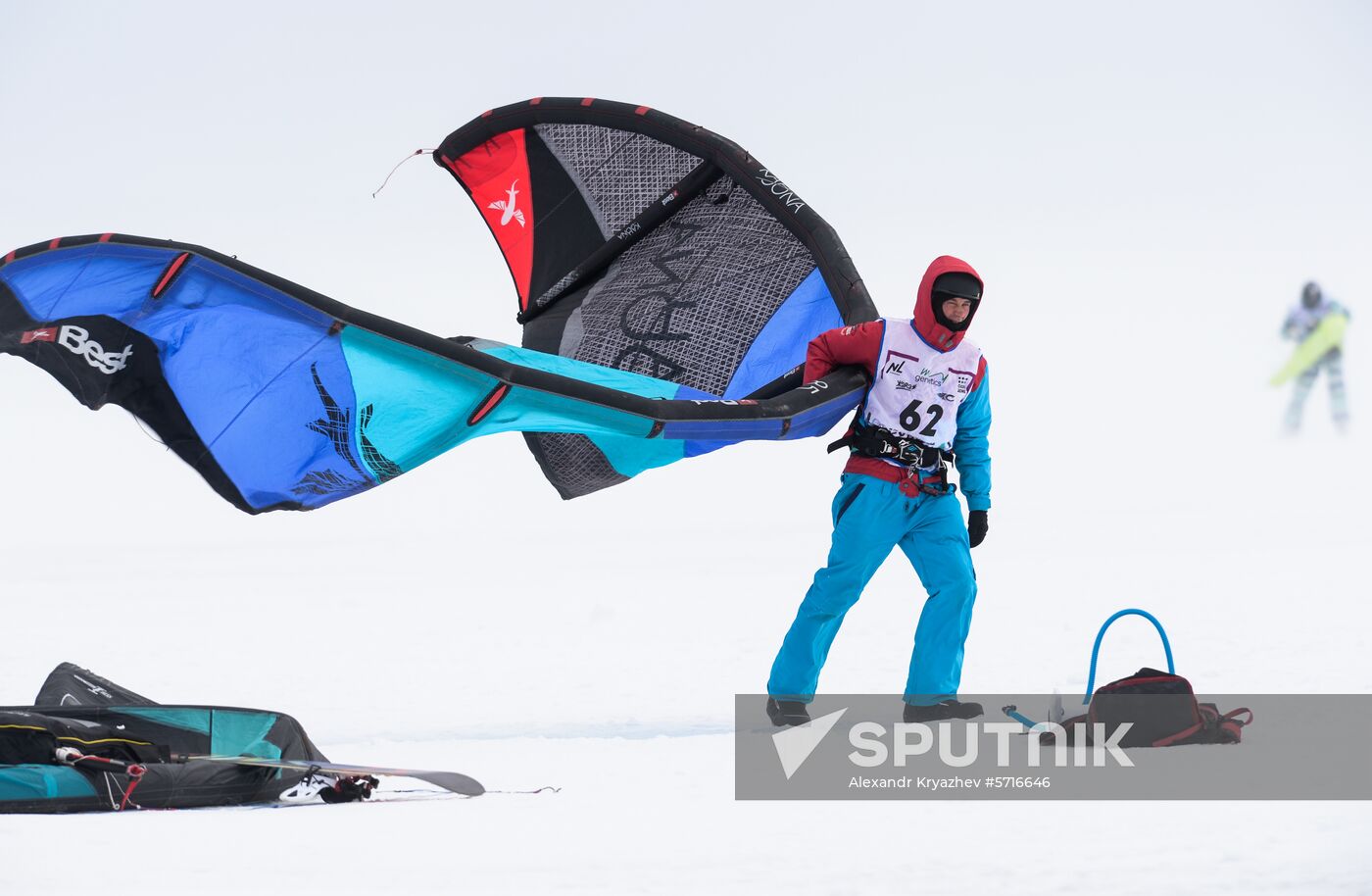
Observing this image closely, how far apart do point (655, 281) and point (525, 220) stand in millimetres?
839

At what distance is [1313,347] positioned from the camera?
1119 cm

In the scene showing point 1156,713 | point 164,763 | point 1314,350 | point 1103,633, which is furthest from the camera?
point 1314,350

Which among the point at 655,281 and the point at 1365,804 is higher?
the point at 655,281

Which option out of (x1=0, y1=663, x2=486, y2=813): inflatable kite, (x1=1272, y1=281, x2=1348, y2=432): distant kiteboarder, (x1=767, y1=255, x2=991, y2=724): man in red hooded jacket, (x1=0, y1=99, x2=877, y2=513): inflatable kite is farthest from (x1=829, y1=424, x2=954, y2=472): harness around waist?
(x1=1272, y1=281, x2=1348, y2=432): distant kiteboarder

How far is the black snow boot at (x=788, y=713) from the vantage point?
3645 millimetres

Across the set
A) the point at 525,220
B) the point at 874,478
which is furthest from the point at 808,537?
the point at 874,478

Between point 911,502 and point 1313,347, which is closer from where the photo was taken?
point 911,502

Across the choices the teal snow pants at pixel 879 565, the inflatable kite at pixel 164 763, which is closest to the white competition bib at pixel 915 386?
the teal snow pants at pixel 879 565

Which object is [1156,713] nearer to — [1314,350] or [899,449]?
[899,449]

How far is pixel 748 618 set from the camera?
18.6 ft

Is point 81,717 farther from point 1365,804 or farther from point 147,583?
point 147,583

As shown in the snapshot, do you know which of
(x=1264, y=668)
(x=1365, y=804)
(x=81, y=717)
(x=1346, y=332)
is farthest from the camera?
(x=1346, y=332)

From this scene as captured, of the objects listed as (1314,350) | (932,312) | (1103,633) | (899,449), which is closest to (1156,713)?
(1103,633)

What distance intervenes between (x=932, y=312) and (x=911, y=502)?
527mm
